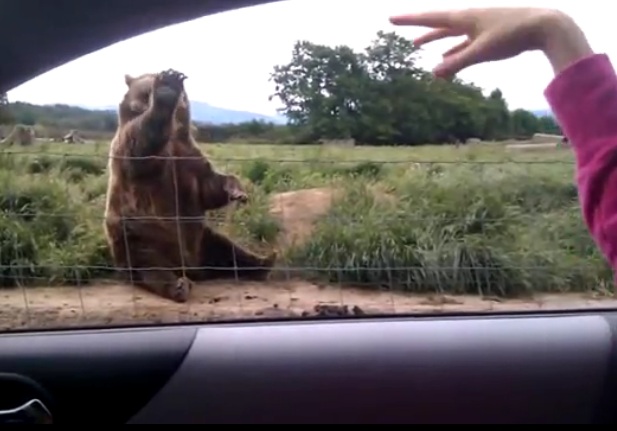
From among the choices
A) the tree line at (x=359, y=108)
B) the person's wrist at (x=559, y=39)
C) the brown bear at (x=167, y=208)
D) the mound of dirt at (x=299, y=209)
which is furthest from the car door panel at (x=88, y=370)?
the person's wrist at (x=559, y=39)

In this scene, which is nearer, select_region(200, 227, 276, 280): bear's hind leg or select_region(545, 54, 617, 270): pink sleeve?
select_region(545, 54, 617, 270): pink sleeve

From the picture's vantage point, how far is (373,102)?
184 cm

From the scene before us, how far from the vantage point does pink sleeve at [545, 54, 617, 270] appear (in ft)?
3.26

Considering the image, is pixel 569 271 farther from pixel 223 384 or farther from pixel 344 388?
pixel 223 384

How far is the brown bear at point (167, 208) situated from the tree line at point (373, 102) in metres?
0.18

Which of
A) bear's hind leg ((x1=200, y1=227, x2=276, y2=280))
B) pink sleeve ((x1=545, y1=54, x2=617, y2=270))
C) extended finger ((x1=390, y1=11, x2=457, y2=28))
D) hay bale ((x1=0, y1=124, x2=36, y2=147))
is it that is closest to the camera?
pink sleeve ((x1=545, y1=54, x2=617, y2=270))

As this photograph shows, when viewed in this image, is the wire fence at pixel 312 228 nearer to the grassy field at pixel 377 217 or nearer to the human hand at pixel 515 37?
the grassy field at pixel 377 217

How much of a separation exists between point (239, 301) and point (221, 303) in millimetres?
34

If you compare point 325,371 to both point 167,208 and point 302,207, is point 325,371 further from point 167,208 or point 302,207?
point 167,208

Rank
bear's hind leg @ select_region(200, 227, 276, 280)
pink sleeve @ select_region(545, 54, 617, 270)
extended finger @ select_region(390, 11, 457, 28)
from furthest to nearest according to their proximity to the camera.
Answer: bear's hind leg @ select_region(200, 227, 276, 280) < extended finger @ select_region(390, 11, 457, 28) < pink sleeve @ select_region(545, 54, 617, 270)

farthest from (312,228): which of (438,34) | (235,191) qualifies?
(438,34)

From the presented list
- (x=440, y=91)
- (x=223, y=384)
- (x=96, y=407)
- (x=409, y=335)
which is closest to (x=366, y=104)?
(x=440, y=91)

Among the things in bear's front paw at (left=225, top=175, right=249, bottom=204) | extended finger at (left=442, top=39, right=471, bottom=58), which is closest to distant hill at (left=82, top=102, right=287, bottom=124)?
bear's front paw at (left=225, top=175, right=249, bottom=204)

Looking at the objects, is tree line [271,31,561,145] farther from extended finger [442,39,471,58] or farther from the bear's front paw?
extended finger [442,39,471,58]
